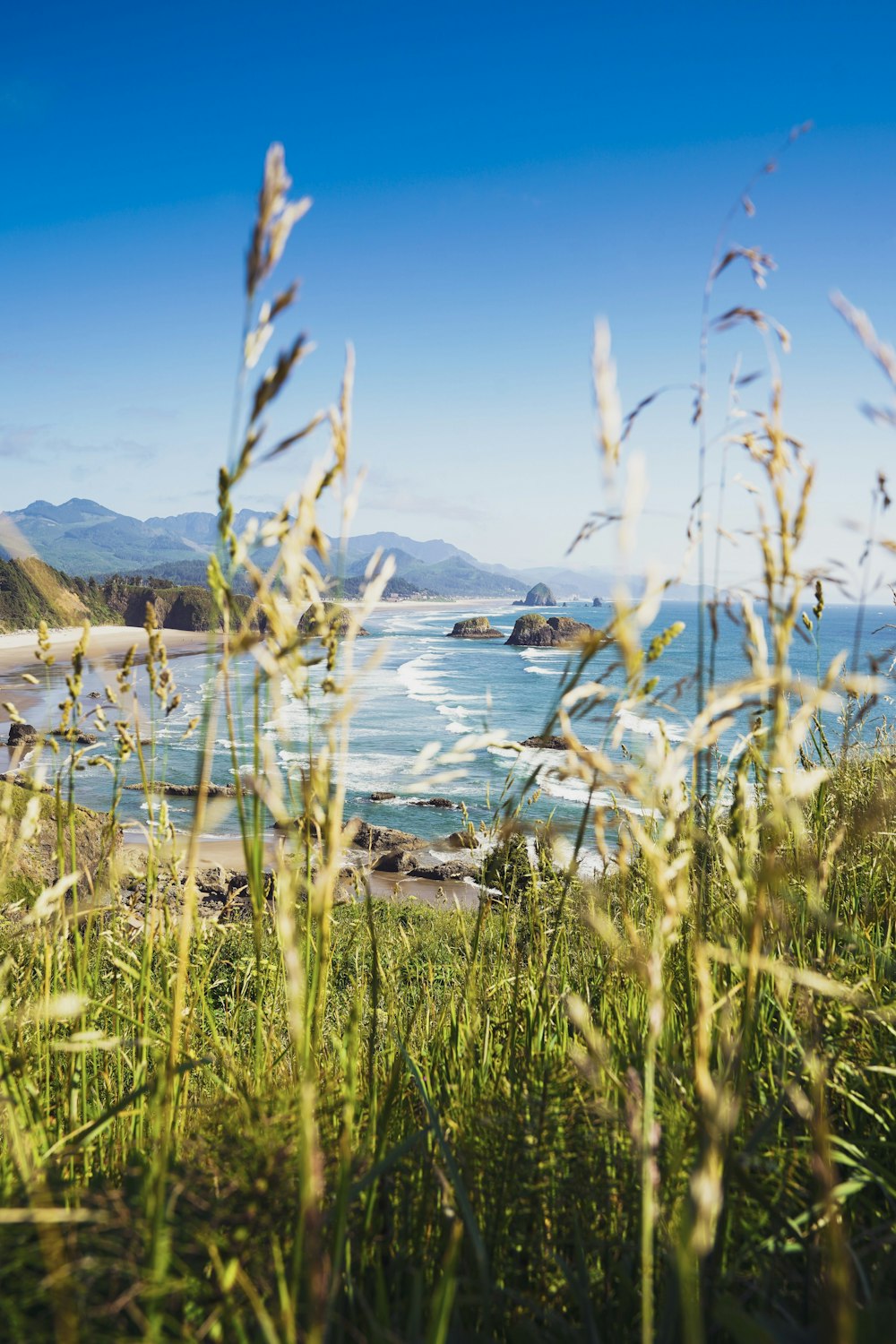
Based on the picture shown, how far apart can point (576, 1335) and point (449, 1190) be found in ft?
0.71

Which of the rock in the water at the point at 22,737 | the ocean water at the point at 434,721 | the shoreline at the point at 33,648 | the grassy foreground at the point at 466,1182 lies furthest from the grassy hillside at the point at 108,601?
the grassy foreground at the point at 466,1182

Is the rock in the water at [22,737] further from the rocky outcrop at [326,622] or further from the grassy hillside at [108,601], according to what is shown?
Result: the grassy hillside at [108,601]

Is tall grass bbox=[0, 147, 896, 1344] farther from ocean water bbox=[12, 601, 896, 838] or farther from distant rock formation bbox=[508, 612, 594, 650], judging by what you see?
distant rock formation bbox=[508, 612, 594, 650]

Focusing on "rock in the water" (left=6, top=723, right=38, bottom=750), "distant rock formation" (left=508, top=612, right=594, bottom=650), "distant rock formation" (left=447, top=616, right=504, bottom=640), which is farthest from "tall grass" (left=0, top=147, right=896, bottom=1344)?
"distant rock formation" (left=447, top=616, right=504, bottom=640)

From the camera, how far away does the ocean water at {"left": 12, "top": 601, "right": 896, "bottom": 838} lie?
1.22m

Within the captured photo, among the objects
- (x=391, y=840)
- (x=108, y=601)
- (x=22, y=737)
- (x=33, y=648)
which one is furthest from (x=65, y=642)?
(x=22, y=737)

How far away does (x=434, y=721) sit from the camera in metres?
38.6

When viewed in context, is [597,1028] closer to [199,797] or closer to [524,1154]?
[524,1154]

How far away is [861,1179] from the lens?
1305 mm

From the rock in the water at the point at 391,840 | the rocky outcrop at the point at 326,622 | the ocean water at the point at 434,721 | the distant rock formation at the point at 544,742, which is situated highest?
the rocky outcrop at the point at 326,622

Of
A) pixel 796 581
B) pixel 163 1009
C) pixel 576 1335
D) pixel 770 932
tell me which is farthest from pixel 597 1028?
pixel 796 581

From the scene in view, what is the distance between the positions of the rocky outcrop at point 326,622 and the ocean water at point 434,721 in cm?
7

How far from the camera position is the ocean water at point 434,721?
4.01ft

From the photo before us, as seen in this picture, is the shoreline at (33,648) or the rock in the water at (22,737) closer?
the rock in the water at (22,737)
